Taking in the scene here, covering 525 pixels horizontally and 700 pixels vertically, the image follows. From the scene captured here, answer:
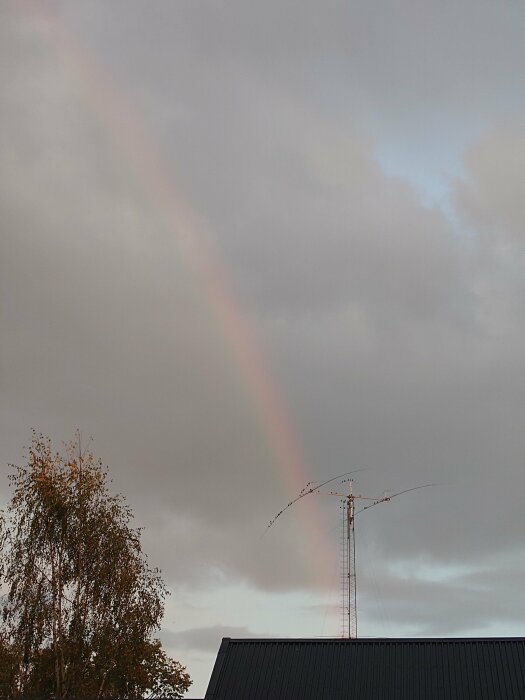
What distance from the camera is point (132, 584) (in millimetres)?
48094

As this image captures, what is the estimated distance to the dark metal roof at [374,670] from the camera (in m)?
33.6

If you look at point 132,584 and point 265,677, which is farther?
point 132,584

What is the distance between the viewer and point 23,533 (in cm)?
4800

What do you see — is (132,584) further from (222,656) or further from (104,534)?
(222,656)

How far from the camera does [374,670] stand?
34.8 meters

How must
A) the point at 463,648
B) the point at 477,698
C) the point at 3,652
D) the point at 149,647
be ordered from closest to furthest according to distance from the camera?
the point at 477,698, the point at 463,648, the point at 3,652, the point at 149,647

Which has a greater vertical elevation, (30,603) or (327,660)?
(30,603)

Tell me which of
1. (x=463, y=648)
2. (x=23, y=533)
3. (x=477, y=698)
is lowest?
(x=477, y=698)

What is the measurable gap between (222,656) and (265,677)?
2.33 meters

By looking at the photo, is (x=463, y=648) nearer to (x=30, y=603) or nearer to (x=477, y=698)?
(x=477, y=698)

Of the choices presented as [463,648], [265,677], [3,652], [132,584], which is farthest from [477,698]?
[3,652]

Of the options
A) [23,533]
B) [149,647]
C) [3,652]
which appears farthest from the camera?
[149,647]

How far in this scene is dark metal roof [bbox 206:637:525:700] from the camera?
33.6m

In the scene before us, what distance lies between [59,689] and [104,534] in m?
8.29
